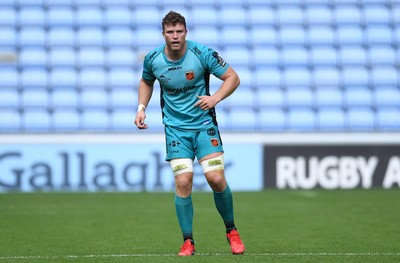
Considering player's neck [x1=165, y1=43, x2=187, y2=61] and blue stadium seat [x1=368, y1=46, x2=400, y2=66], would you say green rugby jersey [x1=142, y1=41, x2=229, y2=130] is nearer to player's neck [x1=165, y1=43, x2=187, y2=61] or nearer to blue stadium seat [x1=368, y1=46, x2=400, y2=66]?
player's neck [x1=165, y1=43, x2=187, y2=61]

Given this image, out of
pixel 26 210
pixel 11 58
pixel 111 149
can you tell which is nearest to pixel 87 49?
pixel 11 58

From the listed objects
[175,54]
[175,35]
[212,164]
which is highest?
[175,35]

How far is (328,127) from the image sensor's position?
16.8 meters

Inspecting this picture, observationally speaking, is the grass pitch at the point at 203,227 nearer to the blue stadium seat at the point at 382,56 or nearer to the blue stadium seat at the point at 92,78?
the blue stadium seat at the point at 92,78

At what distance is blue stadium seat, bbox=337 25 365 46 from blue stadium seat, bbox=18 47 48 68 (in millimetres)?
5479

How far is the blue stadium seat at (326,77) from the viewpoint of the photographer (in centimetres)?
1716

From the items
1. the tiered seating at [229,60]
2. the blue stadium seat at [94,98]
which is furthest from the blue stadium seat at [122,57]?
the blue stadium seat at [94,98]

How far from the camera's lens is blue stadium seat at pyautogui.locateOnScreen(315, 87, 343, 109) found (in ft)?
55.6

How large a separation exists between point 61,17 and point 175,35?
37.3 feet

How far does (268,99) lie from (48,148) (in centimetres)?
427

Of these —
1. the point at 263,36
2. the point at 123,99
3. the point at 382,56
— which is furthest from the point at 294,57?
the point at 123,99

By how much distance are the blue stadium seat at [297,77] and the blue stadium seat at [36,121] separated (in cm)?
432

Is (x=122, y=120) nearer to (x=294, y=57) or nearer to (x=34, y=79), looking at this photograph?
(x=34, y=79)

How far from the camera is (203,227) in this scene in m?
9.33
